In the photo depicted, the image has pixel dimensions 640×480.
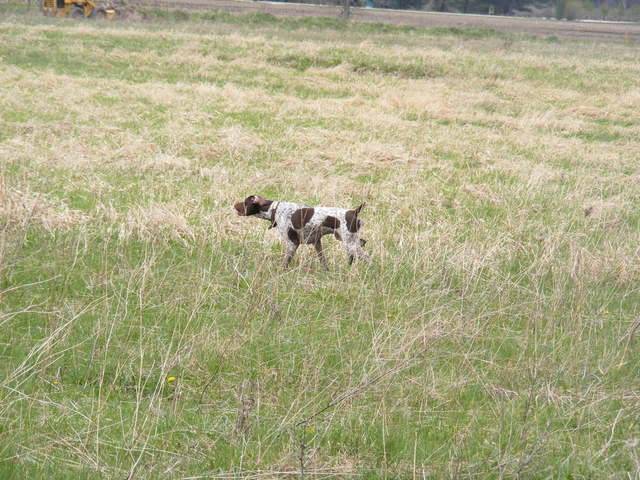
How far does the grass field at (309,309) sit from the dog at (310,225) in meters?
0.20

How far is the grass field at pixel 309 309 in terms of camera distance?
11.9 feet

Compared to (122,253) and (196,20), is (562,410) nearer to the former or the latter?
(122,253)

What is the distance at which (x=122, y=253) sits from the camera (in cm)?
589

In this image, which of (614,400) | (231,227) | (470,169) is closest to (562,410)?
(614,400)

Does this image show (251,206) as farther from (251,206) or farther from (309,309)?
(309,309)

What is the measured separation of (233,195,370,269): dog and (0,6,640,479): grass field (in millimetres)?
203

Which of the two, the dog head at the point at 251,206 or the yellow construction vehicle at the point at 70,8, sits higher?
the yellow construction vehicle at the point at 70,8

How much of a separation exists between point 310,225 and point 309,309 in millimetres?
883

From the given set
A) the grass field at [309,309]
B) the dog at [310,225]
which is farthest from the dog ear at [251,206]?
the grass field at [309,309]

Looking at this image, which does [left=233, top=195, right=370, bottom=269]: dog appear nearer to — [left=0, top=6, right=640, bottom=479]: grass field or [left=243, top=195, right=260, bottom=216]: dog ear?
[left=243, top=195, right=260, bottom=216]: dog ear

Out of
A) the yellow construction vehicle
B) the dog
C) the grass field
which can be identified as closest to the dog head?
the dog

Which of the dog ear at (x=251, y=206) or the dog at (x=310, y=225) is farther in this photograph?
the dog ear at (x=251, y=206)

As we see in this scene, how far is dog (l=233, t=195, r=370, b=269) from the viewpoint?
230 inches

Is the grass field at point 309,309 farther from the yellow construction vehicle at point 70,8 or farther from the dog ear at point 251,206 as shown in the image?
the yellow construction vehicle at point 70,8
